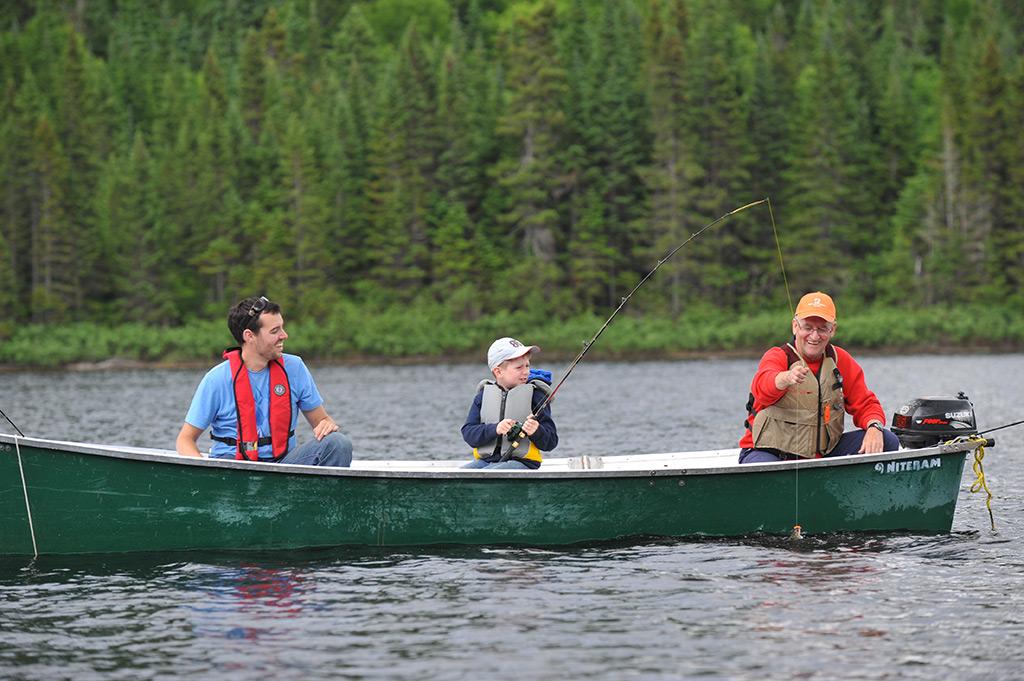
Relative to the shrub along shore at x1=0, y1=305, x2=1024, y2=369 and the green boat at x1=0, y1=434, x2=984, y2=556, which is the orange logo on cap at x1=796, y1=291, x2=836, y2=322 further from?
the shrub along shore at x1=0, y1=305, x2=1024, y2=369

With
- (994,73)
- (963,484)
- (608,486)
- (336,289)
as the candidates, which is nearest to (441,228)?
(336,289)

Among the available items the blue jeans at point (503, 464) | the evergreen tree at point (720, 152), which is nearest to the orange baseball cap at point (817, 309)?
the blue jeans at point (503, 464)

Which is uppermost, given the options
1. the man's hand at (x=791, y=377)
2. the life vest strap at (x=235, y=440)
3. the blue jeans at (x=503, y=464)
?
the man's hand at (x=791, y=377)

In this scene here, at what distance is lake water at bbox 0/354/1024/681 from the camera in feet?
24.6

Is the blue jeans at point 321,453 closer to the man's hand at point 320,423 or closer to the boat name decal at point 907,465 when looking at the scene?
the man's hand at point 320,423

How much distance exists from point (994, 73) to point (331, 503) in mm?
61510

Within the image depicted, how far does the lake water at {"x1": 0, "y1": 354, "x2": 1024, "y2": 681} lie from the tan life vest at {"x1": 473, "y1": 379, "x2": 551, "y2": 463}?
75 centimetres

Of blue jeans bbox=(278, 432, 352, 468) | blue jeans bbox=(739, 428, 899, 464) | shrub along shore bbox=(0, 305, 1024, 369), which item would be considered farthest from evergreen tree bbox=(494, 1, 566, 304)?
blue jeans bbox=(278, 432, 352, 468)

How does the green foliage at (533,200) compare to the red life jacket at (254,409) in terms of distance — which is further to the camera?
the green foliage at (533,200)

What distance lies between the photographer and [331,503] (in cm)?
1020

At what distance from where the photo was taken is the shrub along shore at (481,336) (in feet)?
187

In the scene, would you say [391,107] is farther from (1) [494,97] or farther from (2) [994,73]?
(2) [994,73]

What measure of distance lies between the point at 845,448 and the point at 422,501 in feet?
10.3

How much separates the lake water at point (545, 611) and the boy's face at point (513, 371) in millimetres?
1188
